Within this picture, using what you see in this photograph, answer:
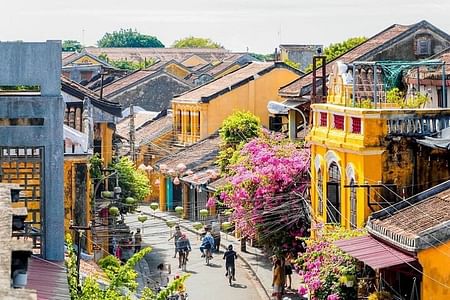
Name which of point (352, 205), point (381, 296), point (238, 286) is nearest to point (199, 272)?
point (238, 286)

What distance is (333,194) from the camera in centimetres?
2930

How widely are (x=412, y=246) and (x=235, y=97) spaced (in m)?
33.1

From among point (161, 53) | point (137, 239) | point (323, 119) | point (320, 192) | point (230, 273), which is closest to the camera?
point (323, 119)

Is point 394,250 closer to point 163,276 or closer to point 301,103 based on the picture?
point 163,276

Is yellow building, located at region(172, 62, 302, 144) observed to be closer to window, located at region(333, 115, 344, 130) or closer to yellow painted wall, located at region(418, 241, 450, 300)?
window, located at region(333, 115, 344, 130)

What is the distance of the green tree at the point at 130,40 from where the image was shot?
178875 millimetres

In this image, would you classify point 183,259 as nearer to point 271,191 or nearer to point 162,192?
point 271,191

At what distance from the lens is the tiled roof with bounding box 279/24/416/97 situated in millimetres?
42156

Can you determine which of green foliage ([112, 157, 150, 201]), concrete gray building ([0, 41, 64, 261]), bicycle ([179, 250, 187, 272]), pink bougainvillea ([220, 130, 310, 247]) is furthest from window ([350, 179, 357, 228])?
green foliage ([112, 157, 150, 201])

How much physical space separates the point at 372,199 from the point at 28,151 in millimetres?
8331

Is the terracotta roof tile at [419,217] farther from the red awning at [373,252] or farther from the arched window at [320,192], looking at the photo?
the arched window at [320,192]

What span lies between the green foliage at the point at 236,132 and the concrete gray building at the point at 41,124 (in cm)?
2705

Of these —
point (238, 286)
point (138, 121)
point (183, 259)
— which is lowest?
point (238, 286)

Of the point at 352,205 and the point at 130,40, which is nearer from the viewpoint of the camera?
the point at 352,205
